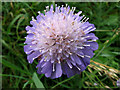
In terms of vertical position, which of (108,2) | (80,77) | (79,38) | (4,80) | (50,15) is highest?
(50,15)

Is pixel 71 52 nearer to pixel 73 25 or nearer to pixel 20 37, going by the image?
pixel 73 25

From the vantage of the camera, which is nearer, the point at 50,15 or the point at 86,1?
the point at 50,15

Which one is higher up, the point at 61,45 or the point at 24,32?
the point at 24,32

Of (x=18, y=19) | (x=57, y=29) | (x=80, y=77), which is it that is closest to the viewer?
(x=57, y=29)

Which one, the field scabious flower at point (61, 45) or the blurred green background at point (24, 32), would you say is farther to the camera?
the blurred green background at point (24, 32)

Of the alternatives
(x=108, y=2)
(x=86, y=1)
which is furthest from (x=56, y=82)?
(x=108, y=2)

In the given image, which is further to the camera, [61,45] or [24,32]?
[24,32]

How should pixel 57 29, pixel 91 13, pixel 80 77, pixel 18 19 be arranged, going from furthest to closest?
pixel 18 19 < pixel 91 13 < pixel 80 77 < pixel 57 29

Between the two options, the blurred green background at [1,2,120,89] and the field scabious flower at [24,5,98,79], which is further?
the blurred green background at [1,2,120,89]
